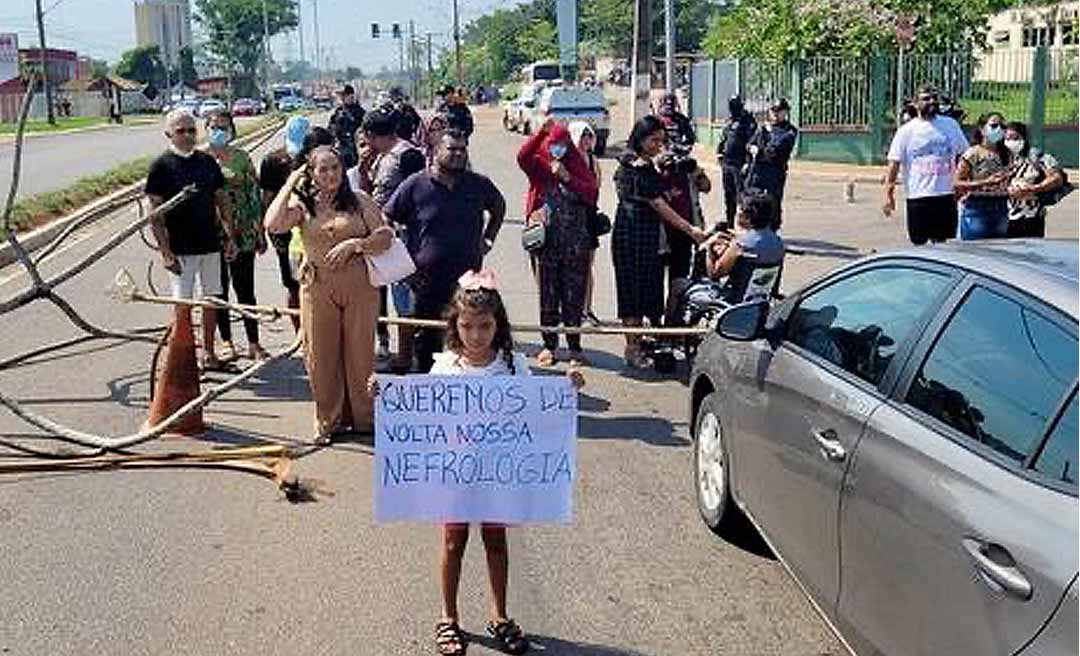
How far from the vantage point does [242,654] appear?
14.6 ft

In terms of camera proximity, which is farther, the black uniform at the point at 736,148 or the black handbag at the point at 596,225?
the black uniform at the point at 736,148

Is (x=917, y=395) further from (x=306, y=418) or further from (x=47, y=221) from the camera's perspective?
(x=47, y=221)

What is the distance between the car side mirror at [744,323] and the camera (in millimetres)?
4902

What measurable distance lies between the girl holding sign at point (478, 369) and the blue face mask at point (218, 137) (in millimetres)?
4901

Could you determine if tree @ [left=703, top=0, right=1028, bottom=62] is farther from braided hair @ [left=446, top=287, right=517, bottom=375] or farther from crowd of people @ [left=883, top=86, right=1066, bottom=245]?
braided hair @ [left=446, top=287, right=517, bottom=375]

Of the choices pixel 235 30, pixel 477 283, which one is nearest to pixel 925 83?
pixel 477 283

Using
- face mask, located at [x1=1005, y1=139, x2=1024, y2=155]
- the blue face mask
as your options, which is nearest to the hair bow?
the blue face mask

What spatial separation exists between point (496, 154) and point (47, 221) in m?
17.3

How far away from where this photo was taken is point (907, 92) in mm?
24688

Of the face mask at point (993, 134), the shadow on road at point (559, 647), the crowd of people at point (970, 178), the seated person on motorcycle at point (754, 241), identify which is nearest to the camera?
the shadow on road at point (559, 647)

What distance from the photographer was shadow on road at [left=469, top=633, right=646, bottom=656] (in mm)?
4484

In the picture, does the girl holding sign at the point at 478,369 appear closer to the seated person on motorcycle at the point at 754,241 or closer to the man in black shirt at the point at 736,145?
the seated person on motorcycle at the point at 754,241

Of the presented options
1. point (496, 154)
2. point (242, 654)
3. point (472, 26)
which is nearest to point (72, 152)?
point (496, 154)

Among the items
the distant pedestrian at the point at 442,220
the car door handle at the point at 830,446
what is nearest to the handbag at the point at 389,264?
the distant pedestrian at the point at 442,220
